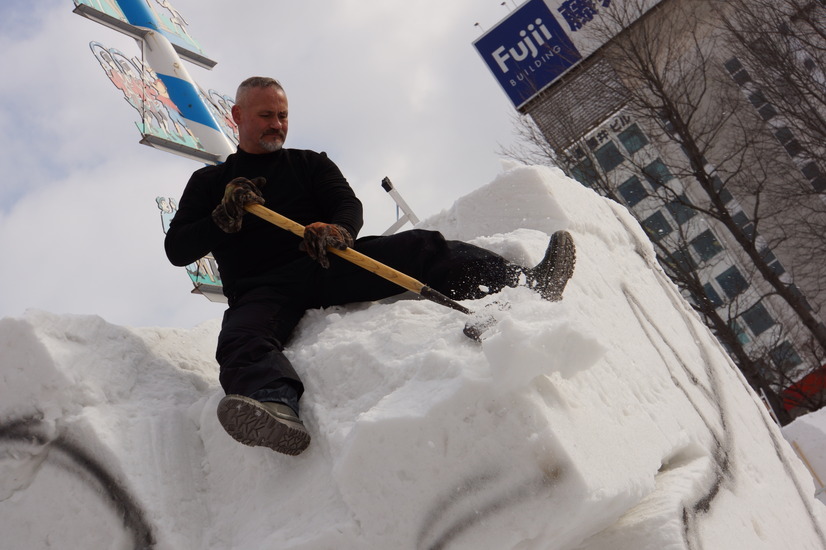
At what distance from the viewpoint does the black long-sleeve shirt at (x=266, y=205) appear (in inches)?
80.0

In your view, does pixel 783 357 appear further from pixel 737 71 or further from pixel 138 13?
pixel 138 13

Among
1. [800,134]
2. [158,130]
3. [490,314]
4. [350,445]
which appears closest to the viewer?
[350,445]

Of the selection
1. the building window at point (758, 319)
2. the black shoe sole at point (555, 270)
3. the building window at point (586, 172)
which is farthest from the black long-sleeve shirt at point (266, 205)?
the building window at point (758, 319)

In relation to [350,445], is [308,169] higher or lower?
higher

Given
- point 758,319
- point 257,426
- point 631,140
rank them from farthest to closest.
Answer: point 631,140 < point 758,319 < point 257,426

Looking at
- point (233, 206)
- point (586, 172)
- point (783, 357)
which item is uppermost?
point (586, 172)

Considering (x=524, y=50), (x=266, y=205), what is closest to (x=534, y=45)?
(x=524, y=50)

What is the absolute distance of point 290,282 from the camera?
1987 millimetres

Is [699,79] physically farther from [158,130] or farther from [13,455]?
[13,455]

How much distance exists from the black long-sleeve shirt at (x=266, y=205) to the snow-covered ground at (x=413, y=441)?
0.27 metres

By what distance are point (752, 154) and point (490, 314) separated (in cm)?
1130

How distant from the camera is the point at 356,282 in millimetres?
1998

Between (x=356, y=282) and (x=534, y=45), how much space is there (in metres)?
13.2

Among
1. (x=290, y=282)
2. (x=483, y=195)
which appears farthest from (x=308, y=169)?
(x=483, y=195)
